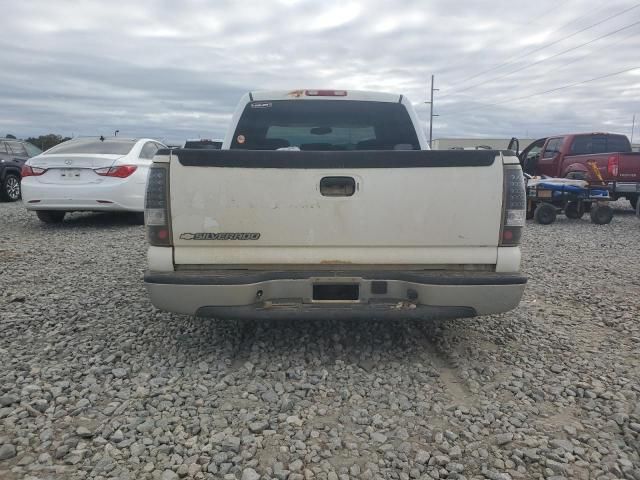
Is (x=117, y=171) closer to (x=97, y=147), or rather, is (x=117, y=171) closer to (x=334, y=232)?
(x=97, y=147)

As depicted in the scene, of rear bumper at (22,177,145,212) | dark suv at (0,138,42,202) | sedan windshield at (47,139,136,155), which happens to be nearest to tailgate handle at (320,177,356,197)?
rear bumper at (22,177,145,212)

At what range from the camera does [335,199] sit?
329 centimetres

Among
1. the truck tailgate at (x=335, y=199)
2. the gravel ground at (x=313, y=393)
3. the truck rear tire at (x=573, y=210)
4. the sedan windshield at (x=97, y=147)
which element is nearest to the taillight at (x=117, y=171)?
the sedan windshield at (x=97, y=147)

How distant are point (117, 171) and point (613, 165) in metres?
10.6

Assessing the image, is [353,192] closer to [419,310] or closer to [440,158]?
[440,158]

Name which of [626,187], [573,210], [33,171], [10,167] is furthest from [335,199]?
[10,167]

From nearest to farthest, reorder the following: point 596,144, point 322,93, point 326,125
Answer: point 322,93 → point 326,125 → point 596,144

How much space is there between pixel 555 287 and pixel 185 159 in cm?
451

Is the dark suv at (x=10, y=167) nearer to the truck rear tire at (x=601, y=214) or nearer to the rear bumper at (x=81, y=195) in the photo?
the rear bumper at (x=81, y=195)

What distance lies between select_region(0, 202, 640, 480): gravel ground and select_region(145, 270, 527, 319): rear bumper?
0.46 metres

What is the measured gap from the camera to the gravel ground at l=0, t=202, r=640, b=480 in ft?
8.48

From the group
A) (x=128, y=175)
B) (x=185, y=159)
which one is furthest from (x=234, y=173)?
(x=128, y=175)

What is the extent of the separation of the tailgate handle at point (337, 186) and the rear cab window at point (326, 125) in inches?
73.3

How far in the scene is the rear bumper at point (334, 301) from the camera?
3309mm
